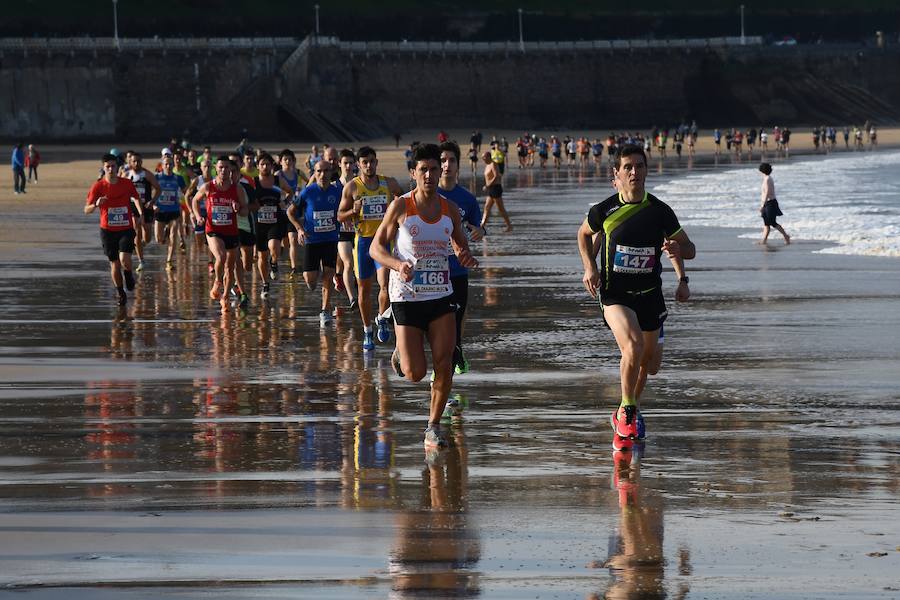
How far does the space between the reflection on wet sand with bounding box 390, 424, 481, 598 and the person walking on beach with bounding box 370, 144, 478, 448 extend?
962 millimetres

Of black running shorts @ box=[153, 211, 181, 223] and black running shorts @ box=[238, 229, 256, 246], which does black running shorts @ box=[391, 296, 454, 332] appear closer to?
black running shorts @ box=[238, 229, 256, 246]

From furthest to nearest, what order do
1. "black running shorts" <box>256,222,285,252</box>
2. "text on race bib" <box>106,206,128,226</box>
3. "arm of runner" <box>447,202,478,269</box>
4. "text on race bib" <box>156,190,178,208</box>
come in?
1. "text on race bib" <box>156,190,178,208</box>
2. "black running shorts" <box>256,222,285,252</box>
3. "text on race bib" <box>106,206,128,226</box>
4. "arm of runner" <box>447,202,478,269</box>

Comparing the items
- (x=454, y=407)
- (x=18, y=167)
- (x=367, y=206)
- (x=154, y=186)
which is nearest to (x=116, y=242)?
(x=154, y=186)

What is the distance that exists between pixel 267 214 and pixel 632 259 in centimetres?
1138

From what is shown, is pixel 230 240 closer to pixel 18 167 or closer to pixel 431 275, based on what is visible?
pixel 431 275

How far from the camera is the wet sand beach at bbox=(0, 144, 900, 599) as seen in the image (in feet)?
22.2

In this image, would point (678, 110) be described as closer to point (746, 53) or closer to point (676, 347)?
point (746, 53)

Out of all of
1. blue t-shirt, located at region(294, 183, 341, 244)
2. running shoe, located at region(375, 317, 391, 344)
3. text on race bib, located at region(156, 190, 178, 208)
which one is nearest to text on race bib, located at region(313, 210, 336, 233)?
blue t-shirt, located at region(294, 183, 341, 244)

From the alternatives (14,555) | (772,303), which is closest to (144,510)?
(14,555)

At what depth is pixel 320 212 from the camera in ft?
55.8

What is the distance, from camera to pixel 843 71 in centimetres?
14062

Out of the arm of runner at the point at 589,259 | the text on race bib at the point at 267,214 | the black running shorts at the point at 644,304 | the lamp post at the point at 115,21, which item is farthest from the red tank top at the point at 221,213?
the lamp post at the point at 115,21

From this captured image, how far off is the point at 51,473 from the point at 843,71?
138 m

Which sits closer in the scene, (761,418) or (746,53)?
(761,418)
